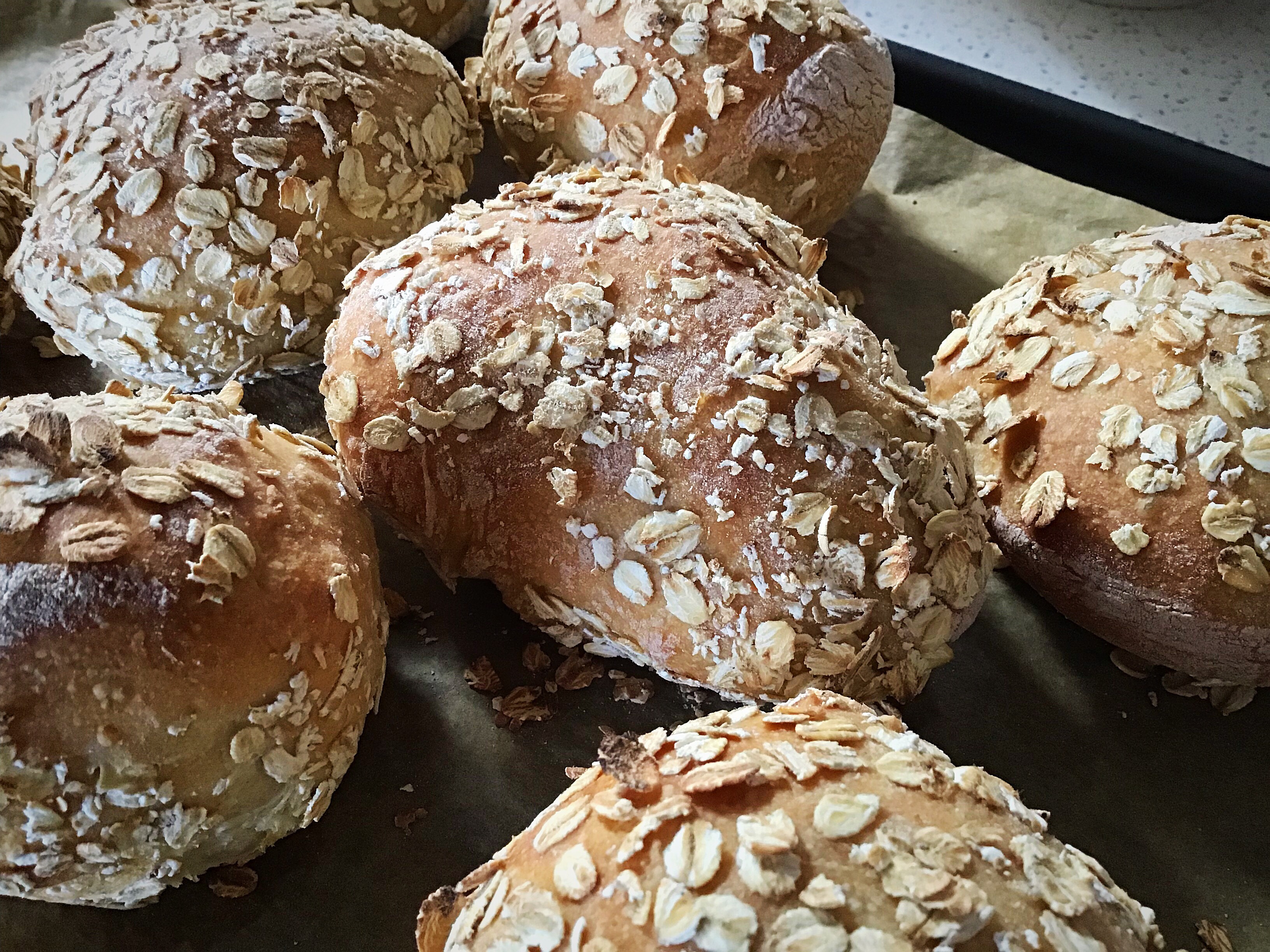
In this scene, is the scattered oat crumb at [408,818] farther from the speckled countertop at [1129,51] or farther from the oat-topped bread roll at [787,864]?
the speckled countertop at [1129,51]

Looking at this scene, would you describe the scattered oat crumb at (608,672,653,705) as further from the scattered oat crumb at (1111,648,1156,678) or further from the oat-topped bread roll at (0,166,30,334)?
the oat-topped bread roll at (0,166,30,334)

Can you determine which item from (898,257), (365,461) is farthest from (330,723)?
(898,257)

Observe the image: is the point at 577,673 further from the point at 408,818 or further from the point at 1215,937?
the point at 1215,937

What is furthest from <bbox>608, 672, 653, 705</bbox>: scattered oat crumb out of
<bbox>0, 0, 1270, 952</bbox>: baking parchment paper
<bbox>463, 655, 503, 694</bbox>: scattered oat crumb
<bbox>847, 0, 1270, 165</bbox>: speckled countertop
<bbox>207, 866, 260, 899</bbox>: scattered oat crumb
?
<bbox>847, 0, 1270, 165</bbox>: speckled countertop

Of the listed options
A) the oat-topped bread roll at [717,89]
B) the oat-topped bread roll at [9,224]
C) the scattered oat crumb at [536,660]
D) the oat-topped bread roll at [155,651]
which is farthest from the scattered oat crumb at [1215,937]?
the oat-topped bread roll at [9,224]

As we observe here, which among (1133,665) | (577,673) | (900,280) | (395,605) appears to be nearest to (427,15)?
(900,280)

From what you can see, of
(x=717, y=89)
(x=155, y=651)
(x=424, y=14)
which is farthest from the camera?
(x=424, y=14)

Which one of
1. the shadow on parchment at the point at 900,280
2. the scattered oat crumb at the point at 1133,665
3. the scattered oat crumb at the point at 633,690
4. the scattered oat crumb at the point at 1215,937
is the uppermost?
the shadow on parchment at the point at 900,280
